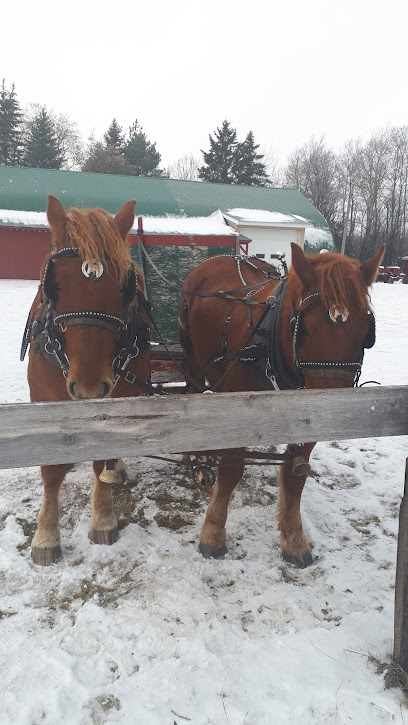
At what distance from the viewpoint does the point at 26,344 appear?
3.02m

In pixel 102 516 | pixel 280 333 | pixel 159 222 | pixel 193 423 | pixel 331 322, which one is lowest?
pixel 102 516

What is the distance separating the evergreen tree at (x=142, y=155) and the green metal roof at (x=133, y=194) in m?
20.3

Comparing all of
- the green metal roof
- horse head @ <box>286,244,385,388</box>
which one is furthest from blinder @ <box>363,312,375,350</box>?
the green metal roof

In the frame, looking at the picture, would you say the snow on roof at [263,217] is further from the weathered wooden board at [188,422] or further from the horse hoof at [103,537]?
the weathered wooden board at [188,422]

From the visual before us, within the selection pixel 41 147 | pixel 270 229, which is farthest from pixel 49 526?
pixel 41 147

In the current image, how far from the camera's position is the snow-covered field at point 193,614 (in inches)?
71.2

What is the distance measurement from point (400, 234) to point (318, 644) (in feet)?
167

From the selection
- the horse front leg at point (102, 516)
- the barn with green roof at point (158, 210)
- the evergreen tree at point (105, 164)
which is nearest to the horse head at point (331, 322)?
the horse front leg at point (102, 516)

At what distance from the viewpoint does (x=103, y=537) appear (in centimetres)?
290

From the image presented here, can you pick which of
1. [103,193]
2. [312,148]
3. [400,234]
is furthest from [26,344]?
[312,148]

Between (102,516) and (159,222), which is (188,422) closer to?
(102,516)

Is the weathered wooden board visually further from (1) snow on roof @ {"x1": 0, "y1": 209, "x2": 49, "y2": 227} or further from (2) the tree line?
(2) the tree line

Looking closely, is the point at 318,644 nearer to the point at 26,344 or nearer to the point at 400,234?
the point at 26,344

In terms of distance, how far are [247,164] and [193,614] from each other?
41.8 meters
